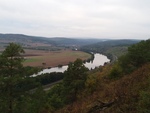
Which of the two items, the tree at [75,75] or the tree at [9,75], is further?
the tree at [75,75]

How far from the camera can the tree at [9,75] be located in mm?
16688

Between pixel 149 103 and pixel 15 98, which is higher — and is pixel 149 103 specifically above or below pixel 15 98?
above

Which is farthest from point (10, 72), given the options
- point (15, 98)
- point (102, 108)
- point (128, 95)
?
point (128, 95)

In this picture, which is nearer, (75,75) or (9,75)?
(9,75)

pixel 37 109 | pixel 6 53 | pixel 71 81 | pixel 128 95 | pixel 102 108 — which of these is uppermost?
pixel 6 53

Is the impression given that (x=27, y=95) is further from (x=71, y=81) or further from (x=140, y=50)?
(x=140, y=50)

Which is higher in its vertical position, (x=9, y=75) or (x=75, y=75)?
(x=9, y=75)

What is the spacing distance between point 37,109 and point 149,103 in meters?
17.6

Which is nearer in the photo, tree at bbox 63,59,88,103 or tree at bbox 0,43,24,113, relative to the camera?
tree at bbox 0,43,24,113

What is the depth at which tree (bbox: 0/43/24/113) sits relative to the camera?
16.7 meters

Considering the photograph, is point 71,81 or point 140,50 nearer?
point 71,81

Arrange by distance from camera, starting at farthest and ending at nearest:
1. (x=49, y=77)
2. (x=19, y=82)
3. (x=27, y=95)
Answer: (x=49, y=77) → (x=27, y=95) → (x=19, y=82)

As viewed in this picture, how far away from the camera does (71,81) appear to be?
25.3m

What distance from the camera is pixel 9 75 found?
17250 millimetres
